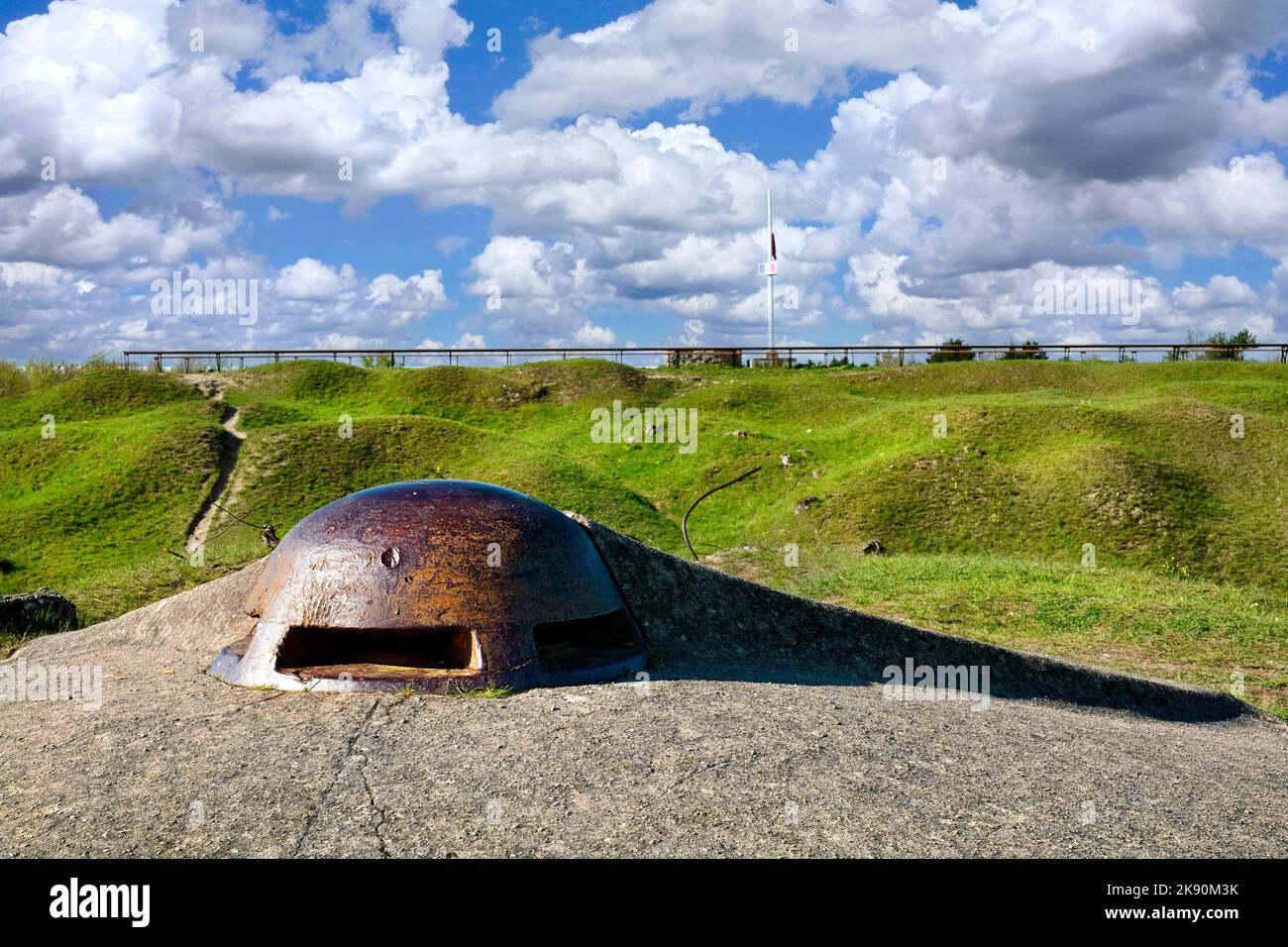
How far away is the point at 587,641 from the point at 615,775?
7.58ft

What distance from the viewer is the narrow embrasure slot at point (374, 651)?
566 cm

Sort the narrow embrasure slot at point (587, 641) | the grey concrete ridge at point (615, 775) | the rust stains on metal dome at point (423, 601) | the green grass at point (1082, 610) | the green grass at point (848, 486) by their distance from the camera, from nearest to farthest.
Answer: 1. the grey concrete ridge at point (615, 775)
2. the rust stains on metal dome at point (423, 601)
3. the narrow embrasure slot at point (587, 641)
4. the green grass at point (1082, 610)
5. the green grass at point (848, 486)

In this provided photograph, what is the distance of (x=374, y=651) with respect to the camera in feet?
19.6

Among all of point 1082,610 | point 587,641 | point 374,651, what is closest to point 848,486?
point 1082,610

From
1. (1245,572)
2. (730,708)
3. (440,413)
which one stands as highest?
(440,413)

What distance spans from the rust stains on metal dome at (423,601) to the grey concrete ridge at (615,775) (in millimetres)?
227

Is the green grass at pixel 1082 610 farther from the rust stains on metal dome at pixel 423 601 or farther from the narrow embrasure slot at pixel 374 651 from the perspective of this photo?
the narrow embrasure slot at pixel 374 651

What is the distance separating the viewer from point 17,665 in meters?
7.07

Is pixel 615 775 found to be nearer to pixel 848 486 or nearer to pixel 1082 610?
pixel 1082 610

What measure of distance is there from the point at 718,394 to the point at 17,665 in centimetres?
2449

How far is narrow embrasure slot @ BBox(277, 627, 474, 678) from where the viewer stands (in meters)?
5.66

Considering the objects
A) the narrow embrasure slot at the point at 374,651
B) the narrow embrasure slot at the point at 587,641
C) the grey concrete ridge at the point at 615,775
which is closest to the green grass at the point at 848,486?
the grey concrete ridge at the point at 615,775

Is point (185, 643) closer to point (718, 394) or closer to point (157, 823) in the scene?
point (157, 823)
